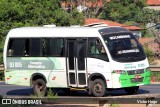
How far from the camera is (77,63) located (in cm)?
2102

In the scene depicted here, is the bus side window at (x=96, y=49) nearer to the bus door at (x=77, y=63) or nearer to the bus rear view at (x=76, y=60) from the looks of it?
the bus rear view at (x=76, y=60)

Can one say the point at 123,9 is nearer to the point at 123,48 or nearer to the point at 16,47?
the point at 16,47

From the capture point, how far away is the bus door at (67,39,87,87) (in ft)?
68.7

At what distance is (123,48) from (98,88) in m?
1.60

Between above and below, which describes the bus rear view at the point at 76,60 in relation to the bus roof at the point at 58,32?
below

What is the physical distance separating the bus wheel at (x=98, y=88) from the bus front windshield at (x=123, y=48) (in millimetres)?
948

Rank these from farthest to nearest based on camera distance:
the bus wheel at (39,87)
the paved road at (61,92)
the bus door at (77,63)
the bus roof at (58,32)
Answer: the paved road at (61,92), the bus wheel at (39,87), the bus roof at (58,32), the bus door at (77,63)

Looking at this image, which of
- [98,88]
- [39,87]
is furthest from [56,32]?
[98,88]

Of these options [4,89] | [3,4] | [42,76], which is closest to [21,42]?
[42,76]

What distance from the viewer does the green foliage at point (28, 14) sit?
39.8m

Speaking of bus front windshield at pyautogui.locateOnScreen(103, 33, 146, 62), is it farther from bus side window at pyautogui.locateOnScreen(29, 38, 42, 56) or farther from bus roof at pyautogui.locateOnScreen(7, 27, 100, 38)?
bus side window at pyautogui.locateOnScreen(29, 38, 42, 56)

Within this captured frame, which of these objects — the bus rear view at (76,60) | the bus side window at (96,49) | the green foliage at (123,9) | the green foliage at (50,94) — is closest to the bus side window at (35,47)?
the bus rear view at (76,60)

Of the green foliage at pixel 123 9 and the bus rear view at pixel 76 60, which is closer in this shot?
the bus rear view at pixel 76 60

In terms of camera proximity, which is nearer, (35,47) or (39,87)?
(39,87)
